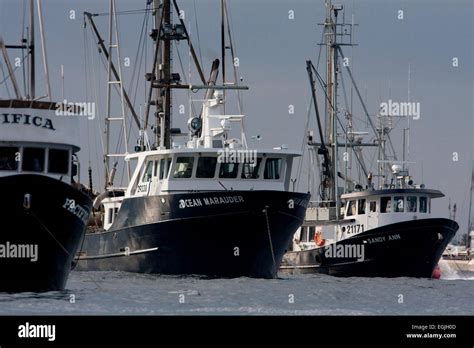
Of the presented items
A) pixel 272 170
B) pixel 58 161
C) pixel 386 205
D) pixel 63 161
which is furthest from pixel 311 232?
pixel 58 161

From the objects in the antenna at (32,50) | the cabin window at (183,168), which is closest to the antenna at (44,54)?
the antenna at (32,50)

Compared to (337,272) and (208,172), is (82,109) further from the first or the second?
(337,272)

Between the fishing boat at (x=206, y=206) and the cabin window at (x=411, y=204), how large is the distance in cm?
1179

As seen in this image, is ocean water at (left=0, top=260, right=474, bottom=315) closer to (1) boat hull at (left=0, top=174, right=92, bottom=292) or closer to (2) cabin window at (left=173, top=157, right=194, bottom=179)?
(1) boat hull at (left=0, top=174, right=92, bottom=292)

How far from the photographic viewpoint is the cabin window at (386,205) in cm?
6874

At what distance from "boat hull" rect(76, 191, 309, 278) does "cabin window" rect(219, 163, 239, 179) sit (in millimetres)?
2544

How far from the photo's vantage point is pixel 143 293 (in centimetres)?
4394

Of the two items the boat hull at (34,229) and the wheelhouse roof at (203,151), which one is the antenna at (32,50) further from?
the wheelhouse roof at (203,151)

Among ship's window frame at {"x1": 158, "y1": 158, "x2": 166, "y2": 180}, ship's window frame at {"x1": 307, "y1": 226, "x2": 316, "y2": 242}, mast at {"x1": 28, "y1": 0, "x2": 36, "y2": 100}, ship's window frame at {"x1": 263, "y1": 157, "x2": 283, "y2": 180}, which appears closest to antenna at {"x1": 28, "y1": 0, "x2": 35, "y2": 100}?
mast at {"x1": 28, "y1": 0, "x2": 36, "y2": 100}

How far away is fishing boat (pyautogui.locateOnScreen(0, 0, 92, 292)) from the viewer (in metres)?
40.7
